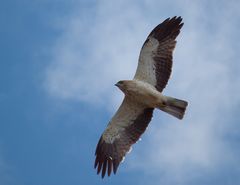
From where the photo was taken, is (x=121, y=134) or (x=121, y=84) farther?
(x=121, y=134)

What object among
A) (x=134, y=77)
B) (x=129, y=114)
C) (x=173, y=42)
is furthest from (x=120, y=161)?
(x=173, y=42)

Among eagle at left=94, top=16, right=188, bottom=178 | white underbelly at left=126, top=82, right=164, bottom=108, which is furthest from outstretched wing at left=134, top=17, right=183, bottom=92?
white underbelly at left=126, top=82, right=164, bottom=108

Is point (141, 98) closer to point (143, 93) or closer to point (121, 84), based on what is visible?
point (143, 93)

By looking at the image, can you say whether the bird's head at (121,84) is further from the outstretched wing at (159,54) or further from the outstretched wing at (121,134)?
the outstretched wing at (159,54)

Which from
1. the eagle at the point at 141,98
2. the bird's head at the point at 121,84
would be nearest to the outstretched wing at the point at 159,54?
the eagle at the point at 141,98

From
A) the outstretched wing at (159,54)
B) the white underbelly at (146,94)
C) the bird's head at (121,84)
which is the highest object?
the outstretched wing at (159,54)

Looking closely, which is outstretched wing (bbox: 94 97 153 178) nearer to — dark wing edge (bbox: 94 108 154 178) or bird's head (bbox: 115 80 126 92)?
dark wing edge (bbox: 94 108 154 178)

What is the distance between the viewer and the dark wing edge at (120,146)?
1193 centimetres

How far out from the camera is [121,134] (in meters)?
12.3

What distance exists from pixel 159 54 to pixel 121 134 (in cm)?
239

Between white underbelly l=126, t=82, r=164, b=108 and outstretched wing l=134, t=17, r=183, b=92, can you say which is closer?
white underbelly l=126, t=82, r=164, b=108

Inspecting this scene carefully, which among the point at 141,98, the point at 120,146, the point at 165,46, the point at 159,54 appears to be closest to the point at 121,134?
the point at 120,146

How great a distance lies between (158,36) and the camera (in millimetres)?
12422

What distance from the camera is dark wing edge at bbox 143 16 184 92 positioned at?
12.0 meters
